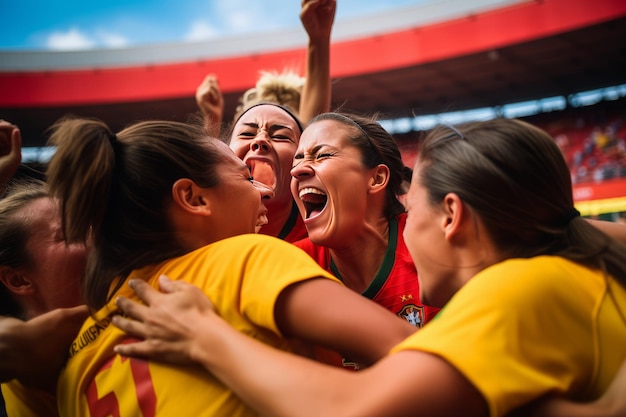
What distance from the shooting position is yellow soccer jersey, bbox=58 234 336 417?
122 cm

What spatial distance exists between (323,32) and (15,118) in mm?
17439

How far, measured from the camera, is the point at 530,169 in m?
1.28

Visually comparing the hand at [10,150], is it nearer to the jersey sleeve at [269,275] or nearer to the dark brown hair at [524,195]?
the jersey sleeve at [269,275]

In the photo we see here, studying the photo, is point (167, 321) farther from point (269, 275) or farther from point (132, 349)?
point (269, 275)

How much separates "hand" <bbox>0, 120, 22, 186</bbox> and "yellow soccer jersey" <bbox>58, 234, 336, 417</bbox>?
0.76 metres

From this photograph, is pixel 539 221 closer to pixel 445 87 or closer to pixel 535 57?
pixel 535 57

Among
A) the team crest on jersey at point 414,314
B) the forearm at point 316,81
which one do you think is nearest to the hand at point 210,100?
the forearm at point 316,81

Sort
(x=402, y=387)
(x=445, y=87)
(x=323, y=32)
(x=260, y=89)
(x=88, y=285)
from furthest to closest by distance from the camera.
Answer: (x=445, y=87) < (x=260, y=89) < (x=323, y=32) < (x=88, y=285) < (x=402, y=387)

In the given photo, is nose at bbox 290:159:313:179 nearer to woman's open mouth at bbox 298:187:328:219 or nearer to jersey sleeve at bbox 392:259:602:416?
woman's open mouth at bbox 298:187:328:219

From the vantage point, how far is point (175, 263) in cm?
144

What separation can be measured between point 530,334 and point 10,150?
5.89ft

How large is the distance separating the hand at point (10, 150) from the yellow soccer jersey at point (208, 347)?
0.76 metres

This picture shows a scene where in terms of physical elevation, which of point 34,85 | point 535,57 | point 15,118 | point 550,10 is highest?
point 550,10

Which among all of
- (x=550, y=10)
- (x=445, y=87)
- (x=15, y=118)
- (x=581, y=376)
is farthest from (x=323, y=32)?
(x=15, y=118)
